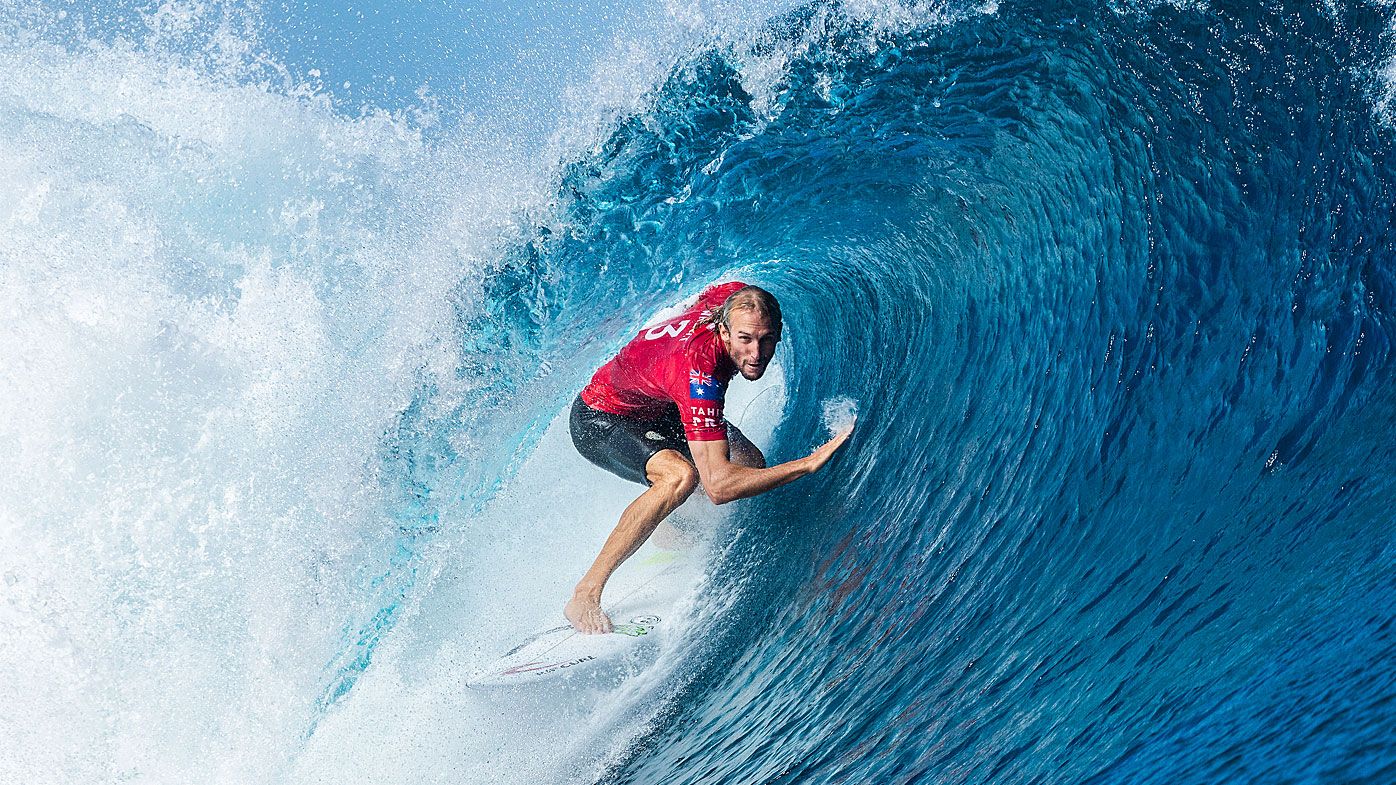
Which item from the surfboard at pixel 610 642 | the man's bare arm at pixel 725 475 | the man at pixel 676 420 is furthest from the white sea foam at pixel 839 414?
the man's bare arm at pixel 725 475

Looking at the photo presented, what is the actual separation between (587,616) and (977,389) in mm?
2055

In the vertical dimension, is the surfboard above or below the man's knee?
below

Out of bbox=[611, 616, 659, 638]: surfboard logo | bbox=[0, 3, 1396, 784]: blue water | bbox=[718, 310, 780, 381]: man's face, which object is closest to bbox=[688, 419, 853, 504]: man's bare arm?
bbox=[718, 310, 780, 381]: man's face

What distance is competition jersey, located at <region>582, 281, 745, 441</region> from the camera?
3746 millimetres

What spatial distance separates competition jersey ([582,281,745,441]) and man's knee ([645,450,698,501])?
20 cm

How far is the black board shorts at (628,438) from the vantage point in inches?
171

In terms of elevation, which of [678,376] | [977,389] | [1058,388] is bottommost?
[1058,388]

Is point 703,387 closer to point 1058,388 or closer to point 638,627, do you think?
point 638,627

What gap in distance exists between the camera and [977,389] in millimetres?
4773

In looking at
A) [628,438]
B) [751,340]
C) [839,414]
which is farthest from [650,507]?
[839,414]

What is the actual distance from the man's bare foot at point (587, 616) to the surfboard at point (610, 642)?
40 millimetres

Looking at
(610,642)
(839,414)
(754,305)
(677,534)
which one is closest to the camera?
(754,305)

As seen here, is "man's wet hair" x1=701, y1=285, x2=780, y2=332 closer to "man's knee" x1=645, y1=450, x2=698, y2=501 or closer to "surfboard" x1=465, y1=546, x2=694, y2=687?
"man's knee" x1=645, y1=450, x2=698, y2=501

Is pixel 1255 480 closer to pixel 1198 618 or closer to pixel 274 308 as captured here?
pixel 1198 618
